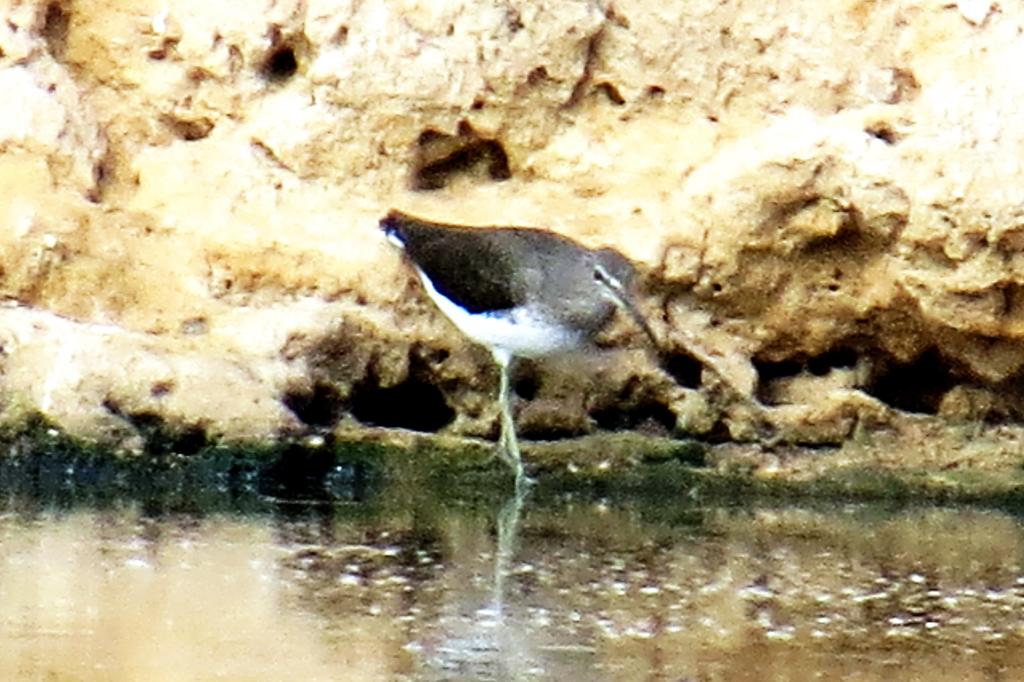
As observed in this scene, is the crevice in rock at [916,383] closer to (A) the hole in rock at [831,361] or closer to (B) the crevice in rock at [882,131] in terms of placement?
(A) the hole in rock at [831,361]

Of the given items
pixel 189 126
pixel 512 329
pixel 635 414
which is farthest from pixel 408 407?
Result: pixel 189 126

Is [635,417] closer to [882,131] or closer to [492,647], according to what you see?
[882,131]

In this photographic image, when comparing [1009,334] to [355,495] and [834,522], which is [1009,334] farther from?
[355,495]

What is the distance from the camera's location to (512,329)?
781 centimetres

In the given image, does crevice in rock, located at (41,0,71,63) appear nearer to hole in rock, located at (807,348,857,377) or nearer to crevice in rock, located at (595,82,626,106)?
crevice in rock, located at (595,82,626,106)

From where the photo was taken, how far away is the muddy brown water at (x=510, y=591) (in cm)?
578

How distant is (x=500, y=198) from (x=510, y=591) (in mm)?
2016

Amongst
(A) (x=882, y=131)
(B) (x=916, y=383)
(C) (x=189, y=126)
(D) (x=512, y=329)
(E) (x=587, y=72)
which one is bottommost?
(B) (x=916, y=383)

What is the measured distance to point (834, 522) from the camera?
7.64 meters

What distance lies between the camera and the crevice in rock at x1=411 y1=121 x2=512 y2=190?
8133 millimetres

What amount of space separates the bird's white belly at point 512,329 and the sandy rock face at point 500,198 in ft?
0.68

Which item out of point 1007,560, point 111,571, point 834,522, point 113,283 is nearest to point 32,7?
→ point 113,283

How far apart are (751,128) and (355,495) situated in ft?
5.84

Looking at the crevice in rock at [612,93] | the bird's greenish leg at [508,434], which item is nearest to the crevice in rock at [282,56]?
the crevice in rock at [612,93]
